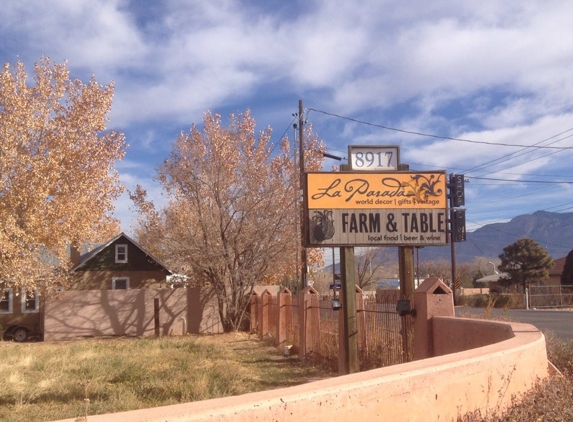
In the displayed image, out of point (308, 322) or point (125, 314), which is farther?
point (125, 314)

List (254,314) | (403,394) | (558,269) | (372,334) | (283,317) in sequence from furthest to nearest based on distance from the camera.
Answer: (558,269) < (254,314) < (283,317) < (372,334) < (403,394)

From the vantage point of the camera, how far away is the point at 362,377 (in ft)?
15.8

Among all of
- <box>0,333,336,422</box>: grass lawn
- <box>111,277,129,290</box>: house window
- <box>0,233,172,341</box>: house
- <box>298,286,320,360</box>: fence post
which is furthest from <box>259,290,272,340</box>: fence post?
<box>111,277,129,290</box>: house window

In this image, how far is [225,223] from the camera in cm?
2422

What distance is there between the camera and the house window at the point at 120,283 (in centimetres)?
3116

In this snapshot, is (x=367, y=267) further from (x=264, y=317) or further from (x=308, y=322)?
(x=308, y=322)

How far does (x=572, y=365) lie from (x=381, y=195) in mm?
4366

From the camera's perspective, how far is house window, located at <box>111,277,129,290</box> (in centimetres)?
3116

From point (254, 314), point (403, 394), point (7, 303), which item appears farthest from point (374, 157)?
point (7, 303)

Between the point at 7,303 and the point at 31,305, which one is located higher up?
the point at 7,303

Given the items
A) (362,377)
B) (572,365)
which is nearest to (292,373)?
(572,365)

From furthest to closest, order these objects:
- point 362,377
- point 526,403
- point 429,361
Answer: point 526,403, point 429,361, point 362,377

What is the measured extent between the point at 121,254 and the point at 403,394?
28.0 metres

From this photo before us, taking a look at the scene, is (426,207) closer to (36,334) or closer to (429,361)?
(429,361)
